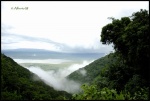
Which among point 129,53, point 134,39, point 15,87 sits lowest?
point 15,87

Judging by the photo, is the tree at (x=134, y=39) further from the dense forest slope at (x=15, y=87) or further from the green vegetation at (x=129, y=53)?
the dense forest slope at (x=15, y=87)

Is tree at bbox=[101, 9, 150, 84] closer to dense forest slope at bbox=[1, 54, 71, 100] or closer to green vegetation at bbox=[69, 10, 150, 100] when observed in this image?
green vegetation at bbox=[69, 10, 150, 100]

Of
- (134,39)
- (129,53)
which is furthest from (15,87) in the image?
(134,39)

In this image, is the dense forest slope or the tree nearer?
the tree

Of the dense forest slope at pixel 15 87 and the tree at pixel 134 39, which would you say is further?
the dense forest slope at pixel 15 87

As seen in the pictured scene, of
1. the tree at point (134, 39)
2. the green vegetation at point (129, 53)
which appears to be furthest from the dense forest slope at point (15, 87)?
the tree at point (134, 39)

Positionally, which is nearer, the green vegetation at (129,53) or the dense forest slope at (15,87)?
the green vegetation at (129,53)

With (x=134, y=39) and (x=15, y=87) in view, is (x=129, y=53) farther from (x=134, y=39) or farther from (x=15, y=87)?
(x=15, y=87)

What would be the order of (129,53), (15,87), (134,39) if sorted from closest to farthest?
(134,39)
(129,53)
(15,87)

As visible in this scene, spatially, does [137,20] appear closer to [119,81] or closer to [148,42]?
[148,42]

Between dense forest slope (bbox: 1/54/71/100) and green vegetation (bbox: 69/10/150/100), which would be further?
dense forest slope (bbox: 1/54/71/100)

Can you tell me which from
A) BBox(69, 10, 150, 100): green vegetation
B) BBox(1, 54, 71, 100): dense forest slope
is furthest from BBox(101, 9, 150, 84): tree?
BBox(1, 54, 71, 100): dense forest slope
